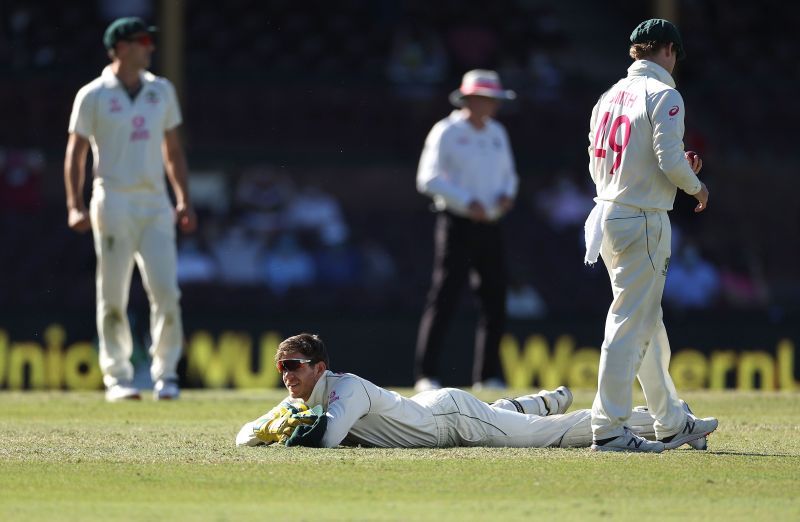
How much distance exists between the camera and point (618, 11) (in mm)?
23406

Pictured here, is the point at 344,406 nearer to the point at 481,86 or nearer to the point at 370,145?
the point at 481,86

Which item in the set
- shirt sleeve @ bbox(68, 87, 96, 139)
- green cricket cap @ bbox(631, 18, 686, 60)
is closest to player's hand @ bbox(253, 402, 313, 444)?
green cricket cap @ bbox(631, 18, 686, 60)

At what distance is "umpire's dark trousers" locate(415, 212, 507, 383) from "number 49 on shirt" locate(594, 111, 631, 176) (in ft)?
14.6

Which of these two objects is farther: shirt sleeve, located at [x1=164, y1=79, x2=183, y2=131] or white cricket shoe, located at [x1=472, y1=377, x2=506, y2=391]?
white cricket shoe, located at [x1=472, y1=377, x2=506, y2=391]

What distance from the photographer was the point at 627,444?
22.2ft

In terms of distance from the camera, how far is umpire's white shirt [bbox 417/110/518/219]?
11320mm

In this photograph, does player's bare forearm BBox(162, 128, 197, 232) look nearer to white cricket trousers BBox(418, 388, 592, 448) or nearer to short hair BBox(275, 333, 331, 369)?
white cricket trousers BBox(418, 388, 592, 448)

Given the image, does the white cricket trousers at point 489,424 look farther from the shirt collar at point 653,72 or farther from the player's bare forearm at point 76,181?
the player's bare forearm at point 76,181

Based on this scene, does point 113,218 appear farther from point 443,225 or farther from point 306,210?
point 306,210

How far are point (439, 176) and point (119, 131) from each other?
246 centimetres

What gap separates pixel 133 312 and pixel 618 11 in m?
11.8

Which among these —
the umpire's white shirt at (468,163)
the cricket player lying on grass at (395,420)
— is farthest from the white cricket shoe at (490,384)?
the cricket player lying on grass at (395,420)

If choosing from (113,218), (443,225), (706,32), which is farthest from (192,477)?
(706,32)

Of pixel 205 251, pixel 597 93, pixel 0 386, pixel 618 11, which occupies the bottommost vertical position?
pixel 0 386
